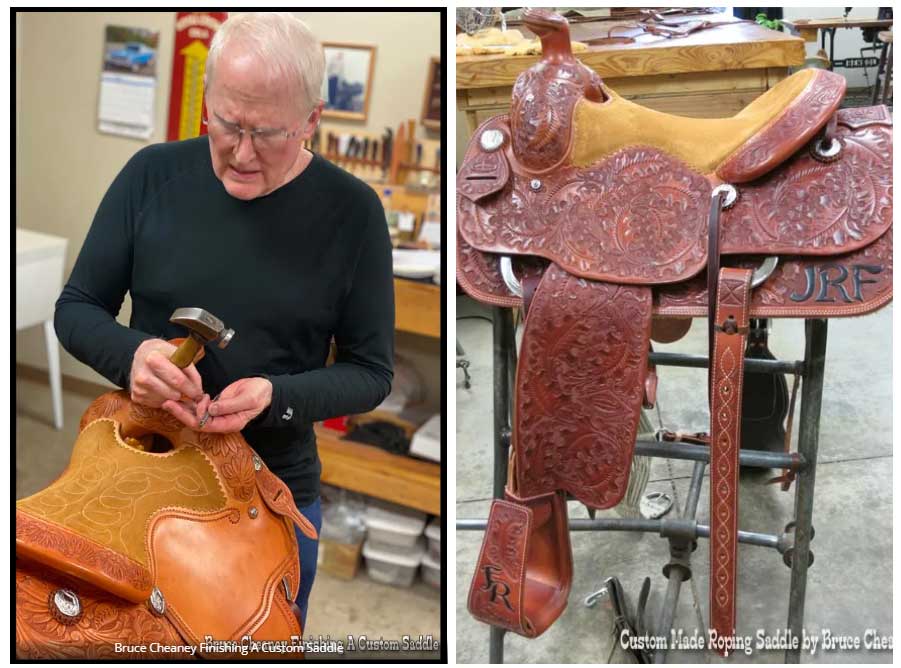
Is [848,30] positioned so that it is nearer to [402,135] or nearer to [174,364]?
[402,135]

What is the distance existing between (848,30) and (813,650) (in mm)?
1002

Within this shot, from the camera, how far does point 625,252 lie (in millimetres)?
934

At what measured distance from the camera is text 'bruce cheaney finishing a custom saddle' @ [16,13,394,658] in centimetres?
63

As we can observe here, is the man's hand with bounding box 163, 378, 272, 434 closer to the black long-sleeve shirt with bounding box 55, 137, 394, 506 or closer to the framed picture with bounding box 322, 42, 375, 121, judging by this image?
the black long-sleeve shirt with bounding box 55, 137, 394, 506

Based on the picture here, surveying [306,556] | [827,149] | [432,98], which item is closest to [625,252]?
[827,149]

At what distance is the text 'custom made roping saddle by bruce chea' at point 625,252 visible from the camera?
0.89 m

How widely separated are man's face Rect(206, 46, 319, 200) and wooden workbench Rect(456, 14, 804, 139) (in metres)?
0.86

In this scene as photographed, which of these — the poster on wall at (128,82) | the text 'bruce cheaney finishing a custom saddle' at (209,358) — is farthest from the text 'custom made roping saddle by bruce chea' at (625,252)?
the poster on wall at (128,82)

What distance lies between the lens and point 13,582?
65cm

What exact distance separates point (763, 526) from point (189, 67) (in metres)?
1.54

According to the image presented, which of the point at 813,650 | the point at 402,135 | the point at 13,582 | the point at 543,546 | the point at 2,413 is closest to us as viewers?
the point at 13,582

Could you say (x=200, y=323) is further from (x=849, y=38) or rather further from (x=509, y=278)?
(x=849, y=38)

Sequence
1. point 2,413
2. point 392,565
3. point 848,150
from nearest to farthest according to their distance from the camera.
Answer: point 2,413 → point 848,150 → point 392,565

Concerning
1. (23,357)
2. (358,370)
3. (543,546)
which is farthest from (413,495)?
(23,357)
